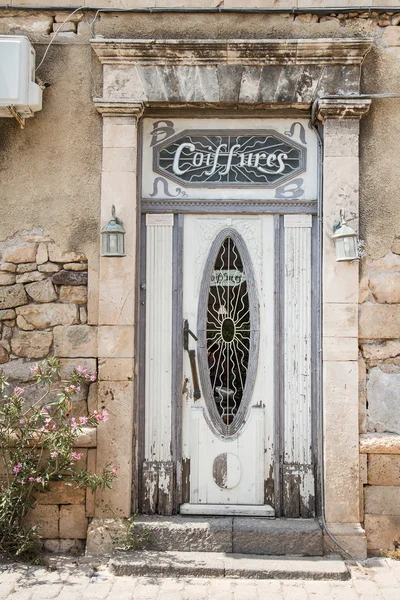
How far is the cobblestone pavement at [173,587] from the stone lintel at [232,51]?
3.60m

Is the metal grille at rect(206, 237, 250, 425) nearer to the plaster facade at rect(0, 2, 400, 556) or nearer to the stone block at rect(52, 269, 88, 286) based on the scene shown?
the plaster facade at rect(0, 2, 400, 556)

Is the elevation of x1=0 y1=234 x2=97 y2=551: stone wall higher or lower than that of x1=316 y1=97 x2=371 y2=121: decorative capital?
lower

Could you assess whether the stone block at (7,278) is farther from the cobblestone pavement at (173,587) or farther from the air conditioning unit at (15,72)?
the cobblestone pavement at (173,587)

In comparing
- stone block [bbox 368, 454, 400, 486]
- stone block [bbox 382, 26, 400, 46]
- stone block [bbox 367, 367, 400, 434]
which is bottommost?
stone block [bbox 368, 454, 400, 486]

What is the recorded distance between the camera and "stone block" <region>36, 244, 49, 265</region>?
4.47 metres

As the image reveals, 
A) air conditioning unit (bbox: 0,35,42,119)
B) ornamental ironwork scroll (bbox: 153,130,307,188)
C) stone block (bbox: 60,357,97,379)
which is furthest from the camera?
ornamental ironwork scroll (bbox: 153,130,307,188)

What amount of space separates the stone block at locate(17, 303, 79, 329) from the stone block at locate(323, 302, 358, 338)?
1.86m

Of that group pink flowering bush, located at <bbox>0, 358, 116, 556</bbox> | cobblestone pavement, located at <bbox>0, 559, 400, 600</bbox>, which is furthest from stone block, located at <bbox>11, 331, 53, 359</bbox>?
cobblestone pavement, located at <bbox>0, 559, 400, 600</bbox>

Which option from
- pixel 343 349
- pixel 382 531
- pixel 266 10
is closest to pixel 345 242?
pixel 343 349

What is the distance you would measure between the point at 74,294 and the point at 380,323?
226 centimetres

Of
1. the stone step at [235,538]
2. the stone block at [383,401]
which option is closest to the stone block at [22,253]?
the stone step at [235,538]

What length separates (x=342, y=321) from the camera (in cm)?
436

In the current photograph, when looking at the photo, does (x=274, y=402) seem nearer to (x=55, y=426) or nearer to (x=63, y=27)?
(x=55, y=426)

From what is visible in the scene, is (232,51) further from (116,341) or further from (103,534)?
(103,534)
